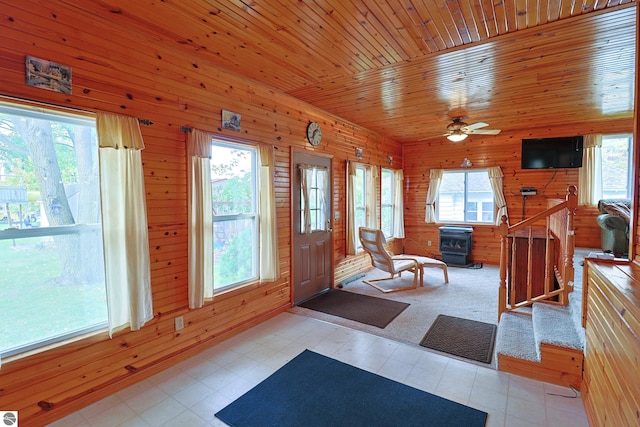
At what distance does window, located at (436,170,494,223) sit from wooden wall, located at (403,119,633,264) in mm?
232

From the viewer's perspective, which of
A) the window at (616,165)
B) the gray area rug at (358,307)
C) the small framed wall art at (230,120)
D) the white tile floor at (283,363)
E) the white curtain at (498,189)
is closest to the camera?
the white tile floor at (283,363)

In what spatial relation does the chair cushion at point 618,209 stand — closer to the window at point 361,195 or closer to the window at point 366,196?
the window at point 366,196

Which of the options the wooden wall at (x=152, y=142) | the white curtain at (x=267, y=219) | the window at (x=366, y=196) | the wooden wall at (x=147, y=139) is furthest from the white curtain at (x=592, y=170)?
the white curtain at (x=267, y=219)

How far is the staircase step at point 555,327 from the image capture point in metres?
2.37

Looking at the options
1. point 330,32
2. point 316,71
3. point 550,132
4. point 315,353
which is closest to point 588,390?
point 315,353

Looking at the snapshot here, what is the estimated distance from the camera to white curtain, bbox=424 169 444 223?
6.89m

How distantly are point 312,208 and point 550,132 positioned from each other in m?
4.89

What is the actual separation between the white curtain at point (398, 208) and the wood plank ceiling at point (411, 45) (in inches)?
108

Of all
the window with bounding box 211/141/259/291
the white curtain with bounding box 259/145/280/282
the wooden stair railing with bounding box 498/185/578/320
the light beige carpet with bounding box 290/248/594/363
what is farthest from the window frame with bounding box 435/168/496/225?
the window with bounding box 211/141/259/291

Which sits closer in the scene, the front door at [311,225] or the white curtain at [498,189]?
the front door at [311,225]

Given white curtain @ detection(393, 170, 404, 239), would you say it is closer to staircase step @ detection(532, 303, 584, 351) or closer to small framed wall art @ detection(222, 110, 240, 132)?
staircase step @ detection(532, 303, 584, 351)

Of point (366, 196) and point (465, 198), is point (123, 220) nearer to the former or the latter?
point (366, 196)

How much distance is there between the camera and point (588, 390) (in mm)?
2062

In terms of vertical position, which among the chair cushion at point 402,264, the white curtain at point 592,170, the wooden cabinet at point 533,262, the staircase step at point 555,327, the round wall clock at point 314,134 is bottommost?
the staircase step at point 555,327
